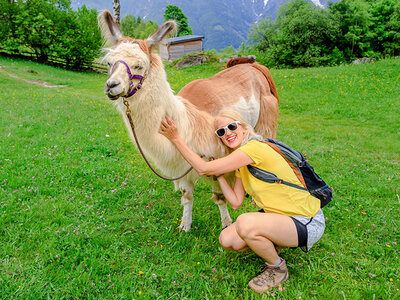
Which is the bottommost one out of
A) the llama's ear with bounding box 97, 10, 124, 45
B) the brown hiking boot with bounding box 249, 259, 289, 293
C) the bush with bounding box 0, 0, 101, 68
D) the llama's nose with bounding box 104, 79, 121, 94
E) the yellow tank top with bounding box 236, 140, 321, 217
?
the brown hiking boot with bounding box 249, 259, 289, 293

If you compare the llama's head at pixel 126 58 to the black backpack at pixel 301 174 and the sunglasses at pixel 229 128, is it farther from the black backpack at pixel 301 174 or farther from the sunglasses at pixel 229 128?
the black backpack at pixel 301 174

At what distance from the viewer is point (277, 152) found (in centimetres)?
232

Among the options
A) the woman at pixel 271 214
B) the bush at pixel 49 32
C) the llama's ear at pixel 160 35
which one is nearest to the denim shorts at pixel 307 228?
the woman at pixel 271 214

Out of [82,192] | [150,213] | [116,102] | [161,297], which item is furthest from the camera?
[82,192]

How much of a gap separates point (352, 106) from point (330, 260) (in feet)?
25.7

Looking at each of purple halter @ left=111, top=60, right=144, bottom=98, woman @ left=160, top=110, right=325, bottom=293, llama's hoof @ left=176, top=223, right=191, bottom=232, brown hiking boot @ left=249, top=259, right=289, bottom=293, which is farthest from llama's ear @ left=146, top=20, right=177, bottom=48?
brown hiking boot @ left=249, top=259, right=289, bottom=293

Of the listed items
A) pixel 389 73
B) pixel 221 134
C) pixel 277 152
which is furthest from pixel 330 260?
pixel 389 73

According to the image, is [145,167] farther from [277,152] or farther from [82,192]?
[277,152]

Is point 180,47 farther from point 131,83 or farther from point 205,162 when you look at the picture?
point 205,162

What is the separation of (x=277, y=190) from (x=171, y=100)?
4.46 feet

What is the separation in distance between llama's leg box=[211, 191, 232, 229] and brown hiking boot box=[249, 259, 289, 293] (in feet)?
3.03

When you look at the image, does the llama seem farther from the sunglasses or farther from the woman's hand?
the sunglasses

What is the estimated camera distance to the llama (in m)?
2.29

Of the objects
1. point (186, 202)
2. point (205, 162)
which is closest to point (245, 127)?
point (205, 162)
